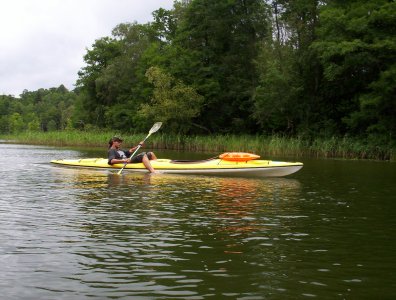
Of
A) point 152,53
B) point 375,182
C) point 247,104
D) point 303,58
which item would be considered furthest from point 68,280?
point 152,53

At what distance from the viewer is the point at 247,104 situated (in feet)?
120

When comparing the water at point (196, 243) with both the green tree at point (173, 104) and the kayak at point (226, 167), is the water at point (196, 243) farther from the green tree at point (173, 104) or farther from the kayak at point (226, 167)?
the green tree at point (173, 104)

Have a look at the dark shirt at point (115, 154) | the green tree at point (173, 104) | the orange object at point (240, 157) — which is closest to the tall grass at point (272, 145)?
the green tree at point (173, 104)

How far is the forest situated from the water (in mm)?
16966

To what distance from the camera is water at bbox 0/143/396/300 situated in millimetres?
4203

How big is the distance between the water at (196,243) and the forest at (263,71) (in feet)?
55.7

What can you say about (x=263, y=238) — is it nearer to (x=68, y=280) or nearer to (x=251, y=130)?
(x=68, y=280)

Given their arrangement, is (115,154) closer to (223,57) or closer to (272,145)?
(272,145)

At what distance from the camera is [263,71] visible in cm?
3247

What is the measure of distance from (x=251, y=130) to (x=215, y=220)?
30.2 metres

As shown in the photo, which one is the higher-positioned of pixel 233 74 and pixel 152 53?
pixel 152 53

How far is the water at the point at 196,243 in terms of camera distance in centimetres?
420

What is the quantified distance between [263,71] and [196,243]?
27863 millimetres

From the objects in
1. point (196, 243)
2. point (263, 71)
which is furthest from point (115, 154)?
point (263, 71)
